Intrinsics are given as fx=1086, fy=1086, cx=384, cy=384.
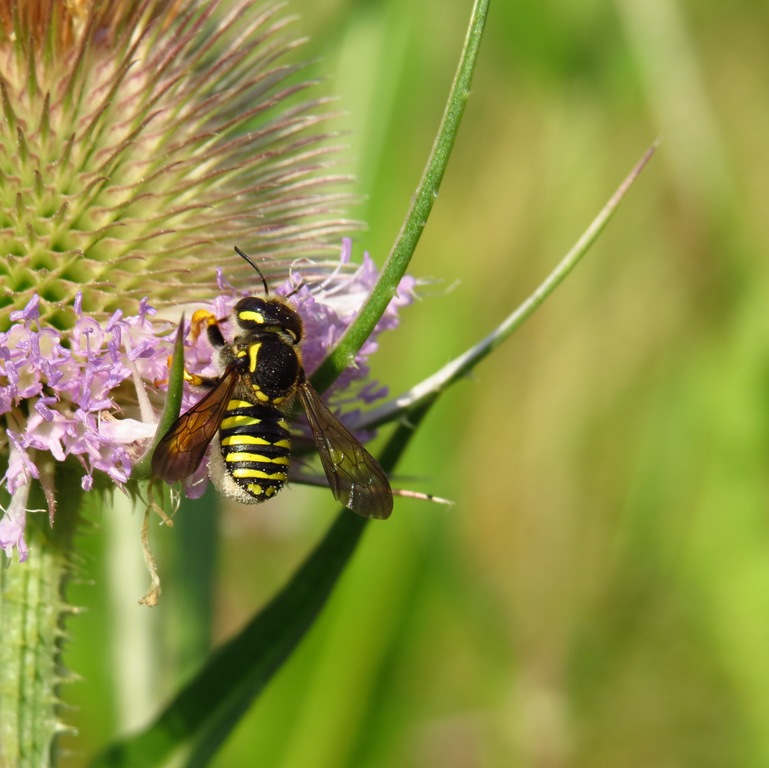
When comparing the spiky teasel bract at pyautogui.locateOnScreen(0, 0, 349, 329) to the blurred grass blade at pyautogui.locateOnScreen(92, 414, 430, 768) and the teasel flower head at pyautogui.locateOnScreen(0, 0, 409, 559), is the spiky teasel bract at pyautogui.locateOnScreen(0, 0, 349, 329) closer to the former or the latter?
the teasel flower head at pyautogui.locateOnScreen(0, 0, 409, 559)

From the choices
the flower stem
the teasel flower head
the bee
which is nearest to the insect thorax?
the bee

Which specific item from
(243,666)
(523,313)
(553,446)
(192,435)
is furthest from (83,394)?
(553,446)

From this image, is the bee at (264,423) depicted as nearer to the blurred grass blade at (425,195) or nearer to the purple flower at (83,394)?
the purple flower at (83,394)

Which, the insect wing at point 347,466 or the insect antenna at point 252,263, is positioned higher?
the insect antenna at point 252,263

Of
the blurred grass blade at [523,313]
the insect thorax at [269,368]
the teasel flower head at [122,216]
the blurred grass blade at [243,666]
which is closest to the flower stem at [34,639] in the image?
the teasel flower head at [122,216]

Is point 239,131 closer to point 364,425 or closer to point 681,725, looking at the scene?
point 364,425

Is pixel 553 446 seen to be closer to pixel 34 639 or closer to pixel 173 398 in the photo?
pixel 34 639
